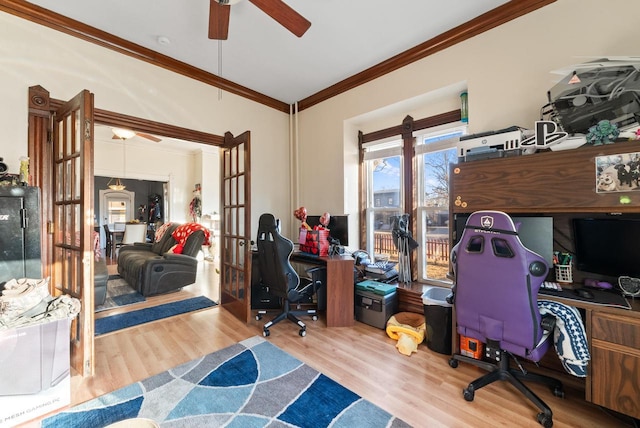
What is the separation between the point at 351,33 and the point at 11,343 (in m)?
3.44

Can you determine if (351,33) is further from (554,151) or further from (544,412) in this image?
(544,412)

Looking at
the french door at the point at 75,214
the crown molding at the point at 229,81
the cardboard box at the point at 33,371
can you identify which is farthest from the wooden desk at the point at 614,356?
the french door at the point at 75,214

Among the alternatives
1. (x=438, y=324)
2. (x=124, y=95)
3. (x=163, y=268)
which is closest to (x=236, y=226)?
(x=163, y=268)

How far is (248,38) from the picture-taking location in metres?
2.67

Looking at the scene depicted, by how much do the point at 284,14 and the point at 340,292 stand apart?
255 cm

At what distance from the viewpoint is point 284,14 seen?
1963 millimetres

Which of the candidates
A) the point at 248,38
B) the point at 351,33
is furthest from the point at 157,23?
the point at 351,33

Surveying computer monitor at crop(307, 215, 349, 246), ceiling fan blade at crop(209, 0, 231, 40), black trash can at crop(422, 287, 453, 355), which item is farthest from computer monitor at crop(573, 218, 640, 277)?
ceiling fan blade at crop(209, 0, 231, 40)

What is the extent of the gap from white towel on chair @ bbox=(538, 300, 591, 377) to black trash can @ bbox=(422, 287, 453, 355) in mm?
747

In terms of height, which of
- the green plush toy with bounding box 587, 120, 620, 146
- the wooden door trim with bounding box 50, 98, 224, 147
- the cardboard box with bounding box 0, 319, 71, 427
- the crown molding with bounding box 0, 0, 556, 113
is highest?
the crown molding with bounding box 0, 0, 556, 113

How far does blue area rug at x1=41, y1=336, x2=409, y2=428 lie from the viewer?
1.58m

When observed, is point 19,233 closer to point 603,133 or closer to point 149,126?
point 149,126

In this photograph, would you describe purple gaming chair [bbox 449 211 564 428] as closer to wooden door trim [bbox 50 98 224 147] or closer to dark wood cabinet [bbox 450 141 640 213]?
dark wood cabinet [bbox 450 141 640 213]

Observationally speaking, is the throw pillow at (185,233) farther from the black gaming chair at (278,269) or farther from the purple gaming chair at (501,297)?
the purple gaming chair at (501,297)
